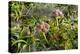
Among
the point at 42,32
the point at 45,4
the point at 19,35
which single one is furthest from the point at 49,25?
the point at 19,35

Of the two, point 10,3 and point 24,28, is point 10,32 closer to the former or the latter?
point 24,28

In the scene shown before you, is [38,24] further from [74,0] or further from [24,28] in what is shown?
[74,0]

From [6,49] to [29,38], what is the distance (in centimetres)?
30

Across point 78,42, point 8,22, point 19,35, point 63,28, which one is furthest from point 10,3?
point 78,42

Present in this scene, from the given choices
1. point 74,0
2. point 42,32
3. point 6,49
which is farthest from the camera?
point 74,0

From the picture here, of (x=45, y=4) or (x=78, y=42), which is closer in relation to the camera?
(x=45, y=4)

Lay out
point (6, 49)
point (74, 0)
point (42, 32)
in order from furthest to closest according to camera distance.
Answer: point (74, 0) < point (42, 32) < point (6, 49)

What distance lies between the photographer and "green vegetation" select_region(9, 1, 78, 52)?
2070 mm

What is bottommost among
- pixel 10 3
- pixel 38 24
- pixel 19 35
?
pixel 19 35

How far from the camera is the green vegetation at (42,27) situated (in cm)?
207

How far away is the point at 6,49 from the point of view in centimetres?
204

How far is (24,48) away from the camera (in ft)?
6.91

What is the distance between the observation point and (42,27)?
2.18 m

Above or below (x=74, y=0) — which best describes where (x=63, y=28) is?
below
